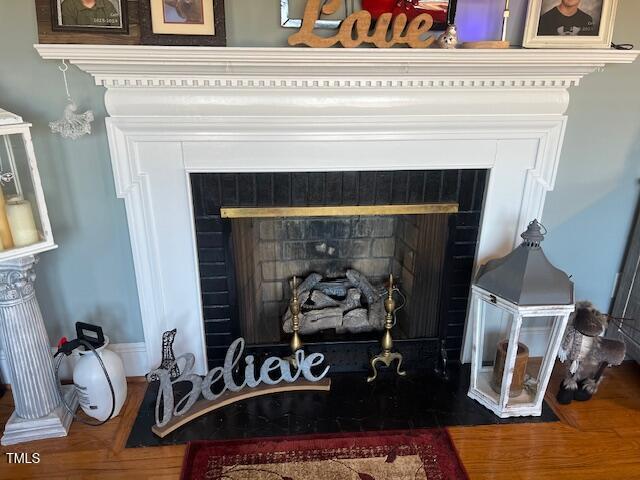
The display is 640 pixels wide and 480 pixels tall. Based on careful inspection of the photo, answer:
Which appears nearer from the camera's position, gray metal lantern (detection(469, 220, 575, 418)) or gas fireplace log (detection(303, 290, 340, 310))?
gray metal lantern (detection(469, 220, 575, 418))

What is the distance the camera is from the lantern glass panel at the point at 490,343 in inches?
77.9

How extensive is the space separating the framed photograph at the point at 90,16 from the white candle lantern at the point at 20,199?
0.34 m

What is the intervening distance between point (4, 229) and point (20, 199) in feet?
0.36

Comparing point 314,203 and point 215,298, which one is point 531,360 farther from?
point 215,298

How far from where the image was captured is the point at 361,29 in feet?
5.21

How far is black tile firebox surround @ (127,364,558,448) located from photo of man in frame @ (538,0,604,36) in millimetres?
1443

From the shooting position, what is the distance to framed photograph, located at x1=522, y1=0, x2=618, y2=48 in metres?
1.70

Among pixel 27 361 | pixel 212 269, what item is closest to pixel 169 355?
pixel 212 269

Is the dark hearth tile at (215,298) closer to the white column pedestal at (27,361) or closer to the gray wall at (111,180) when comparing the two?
the gray wall at (111,180)

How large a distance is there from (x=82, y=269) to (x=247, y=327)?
727mm

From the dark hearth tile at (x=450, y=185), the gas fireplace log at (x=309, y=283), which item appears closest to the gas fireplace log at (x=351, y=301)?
the gas fireplace log at (x=309, y=283)

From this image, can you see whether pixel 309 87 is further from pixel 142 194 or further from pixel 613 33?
pixel 613 33

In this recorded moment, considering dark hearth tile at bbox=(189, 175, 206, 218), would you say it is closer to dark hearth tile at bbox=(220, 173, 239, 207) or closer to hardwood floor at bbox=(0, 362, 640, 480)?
dark hearth tile at bbox=(220, 173, 239, 207)

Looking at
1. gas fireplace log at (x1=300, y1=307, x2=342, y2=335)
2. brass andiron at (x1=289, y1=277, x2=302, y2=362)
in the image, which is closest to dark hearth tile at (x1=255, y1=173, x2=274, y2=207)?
brass andiron at (x1=289, y1=277, x2=302, y2=362)
